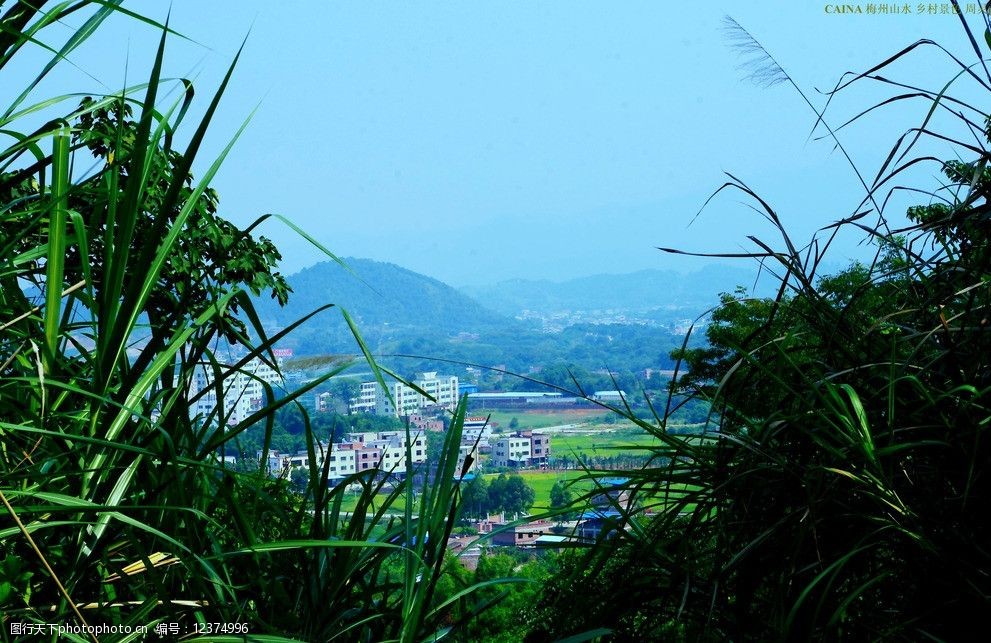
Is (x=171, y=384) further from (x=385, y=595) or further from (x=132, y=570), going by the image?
(x=385, y=595)

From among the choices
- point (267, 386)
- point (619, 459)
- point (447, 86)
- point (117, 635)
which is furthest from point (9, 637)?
point (447, 86)

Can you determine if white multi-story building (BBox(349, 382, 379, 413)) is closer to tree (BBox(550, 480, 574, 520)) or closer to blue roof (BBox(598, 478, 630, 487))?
tree (BBox(550, 480, 574, 520))

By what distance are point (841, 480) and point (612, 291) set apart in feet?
251

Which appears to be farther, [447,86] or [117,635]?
[447,86]

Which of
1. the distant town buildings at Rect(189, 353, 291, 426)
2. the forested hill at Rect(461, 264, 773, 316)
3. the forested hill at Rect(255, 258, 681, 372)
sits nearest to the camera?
the distant town buildings at Rect(189, 353, 291, 426)

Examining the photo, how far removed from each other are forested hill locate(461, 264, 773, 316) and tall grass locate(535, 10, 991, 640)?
59852mm

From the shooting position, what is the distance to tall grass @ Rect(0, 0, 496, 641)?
2.51 ft

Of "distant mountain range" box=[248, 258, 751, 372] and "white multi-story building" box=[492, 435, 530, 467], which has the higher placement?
"distant mountain range" box=[248, 258, 751, 372]

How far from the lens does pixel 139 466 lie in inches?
34.9

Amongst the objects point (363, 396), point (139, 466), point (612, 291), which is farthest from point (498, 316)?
point (139, 466)

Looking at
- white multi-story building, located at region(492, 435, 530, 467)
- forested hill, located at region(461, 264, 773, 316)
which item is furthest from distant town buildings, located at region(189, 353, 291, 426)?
forested hill, located at region(461, 264, 773, 316)

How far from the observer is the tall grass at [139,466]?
765 mm

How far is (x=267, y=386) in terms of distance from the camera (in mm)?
992

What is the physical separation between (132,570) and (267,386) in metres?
0.24
